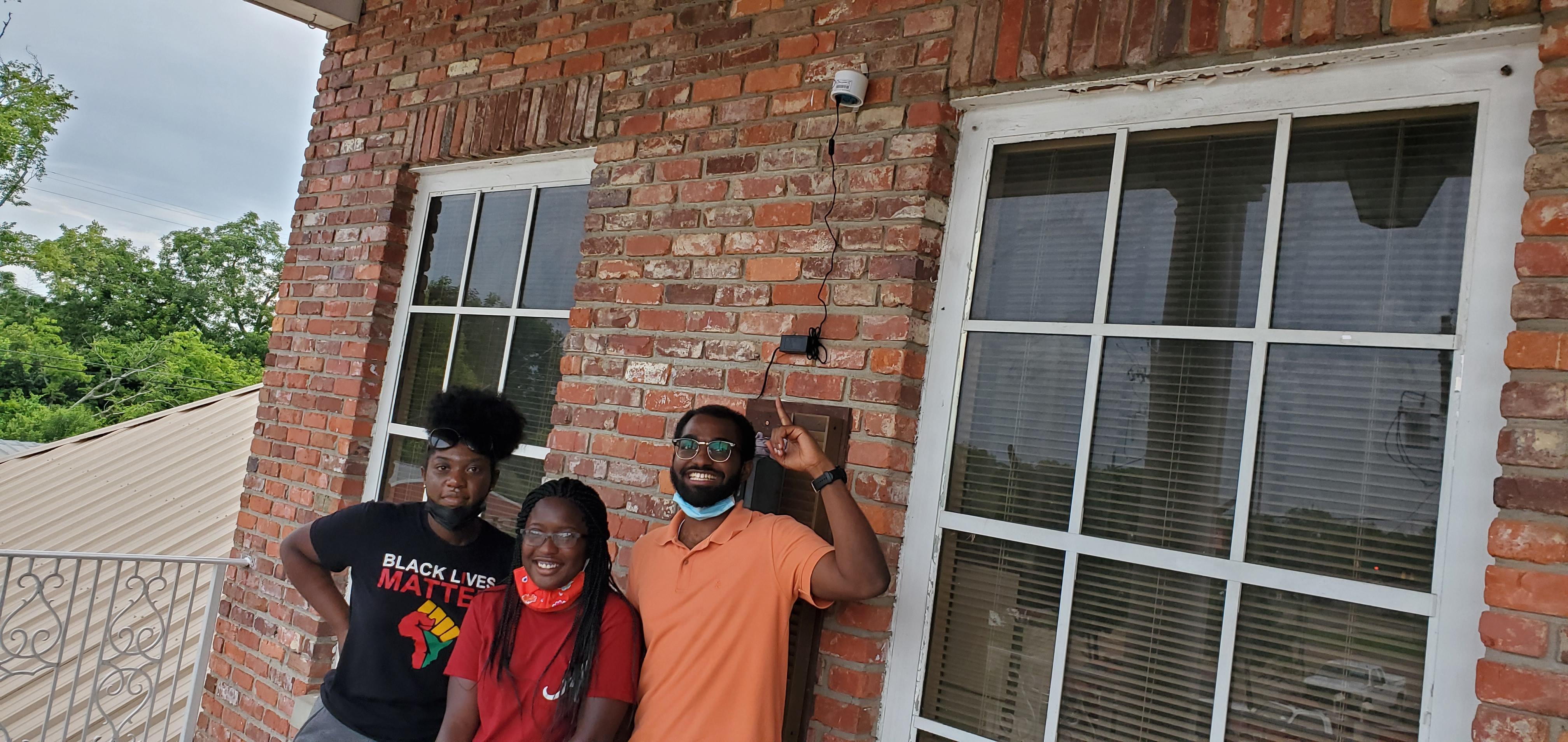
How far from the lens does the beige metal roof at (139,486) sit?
7.34m

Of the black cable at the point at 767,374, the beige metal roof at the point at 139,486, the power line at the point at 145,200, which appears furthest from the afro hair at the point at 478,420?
the power line at the point at 145,200

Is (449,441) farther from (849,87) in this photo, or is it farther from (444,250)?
(444,250)

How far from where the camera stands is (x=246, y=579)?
3.87 metres

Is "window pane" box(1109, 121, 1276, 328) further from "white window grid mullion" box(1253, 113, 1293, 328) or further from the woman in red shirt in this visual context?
the woman in red shirt

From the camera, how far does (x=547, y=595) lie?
2039 millimetres

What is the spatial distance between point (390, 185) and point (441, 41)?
60 cm

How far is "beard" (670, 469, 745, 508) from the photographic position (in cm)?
213

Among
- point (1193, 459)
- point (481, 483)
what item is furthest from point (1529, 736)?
point (481, 483)

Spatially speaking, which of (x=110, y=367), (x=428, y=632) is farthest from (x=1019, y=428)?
(x=110, y=367)

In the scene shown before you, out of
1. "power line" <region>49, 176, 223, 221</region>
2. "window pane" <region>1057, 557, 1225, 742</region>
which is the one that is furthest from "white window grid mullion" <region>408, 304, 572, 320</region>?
"power line" <region>49, 176, 223, 221</region>

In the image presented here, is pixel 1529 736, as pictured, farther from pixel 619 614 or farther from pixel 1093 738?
pixel 619 614

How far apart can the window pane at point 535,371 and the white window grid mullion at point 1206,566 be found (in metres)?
1.54

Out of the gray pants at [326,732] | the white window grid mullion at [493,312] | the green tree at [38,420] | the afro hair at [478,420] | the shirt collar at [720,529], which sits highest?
the white window grid mullion at [493,312]

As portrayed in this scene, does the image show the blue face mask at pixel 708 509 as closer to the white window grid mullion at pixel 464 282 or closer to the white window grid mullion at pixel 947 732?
the white window grid mullion at pixel 947 732
